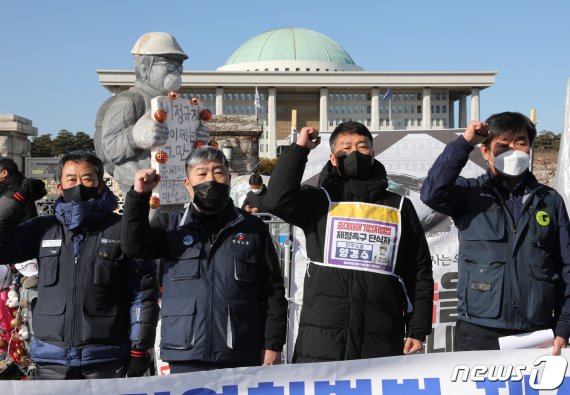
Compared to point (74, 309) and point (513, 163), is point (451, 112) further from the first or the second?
point (74, 309)

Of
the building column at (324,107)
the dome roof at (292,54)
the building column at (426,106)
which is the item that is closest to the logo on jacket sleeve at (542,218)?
the building column at (324,107)

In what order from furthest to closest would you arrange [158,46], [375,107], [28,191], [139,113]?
[375,107], [158,46], [139,113], [28,191]

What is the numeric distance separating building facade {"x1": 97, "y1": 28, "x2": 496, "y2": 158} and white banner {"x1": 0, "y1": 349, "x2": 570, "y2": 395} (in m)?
80.9

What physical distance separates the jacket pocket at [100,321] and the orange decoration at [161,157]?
431 cm

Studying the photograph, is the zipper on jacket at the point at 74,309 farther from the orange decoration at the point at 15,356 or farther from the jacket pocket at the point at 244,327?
the orange decoration at the point at 15,356

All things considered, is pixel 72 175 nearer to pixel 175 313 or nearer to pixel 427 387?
pixel 175 313

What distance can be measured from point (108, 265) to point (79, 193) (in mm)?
388

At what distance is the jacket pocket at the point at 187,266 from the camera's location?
3.41m

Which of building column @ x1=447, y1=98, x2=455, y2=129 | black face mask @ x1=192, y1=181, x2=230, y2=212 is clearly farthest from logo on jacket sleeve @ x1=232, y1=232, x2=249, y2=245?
building column @ x1=447, y1=98, x2=455, y2=129

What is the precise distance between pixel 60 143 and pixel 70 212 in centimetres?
5727

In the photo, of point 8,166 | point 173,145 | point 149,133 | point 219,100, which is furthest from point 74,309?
point 219,100

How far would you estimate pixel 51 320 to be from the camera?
3512 millimetres

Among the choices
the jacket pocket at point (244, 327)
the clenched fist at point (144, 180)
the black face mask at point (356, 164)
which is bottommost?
the jacket pocket at point (244, 327)

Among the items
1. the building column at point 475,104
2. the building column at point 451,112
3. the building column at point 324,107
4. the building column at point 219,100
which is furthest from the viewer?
the building column at point 451,112
